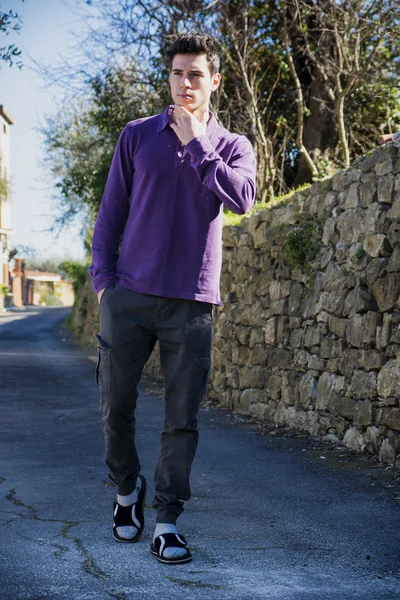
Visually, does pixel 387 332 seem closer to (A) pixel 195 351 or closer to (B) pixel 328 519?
(B) pixel 328 519

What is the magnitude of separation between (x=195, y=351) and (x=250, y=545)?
95 cm

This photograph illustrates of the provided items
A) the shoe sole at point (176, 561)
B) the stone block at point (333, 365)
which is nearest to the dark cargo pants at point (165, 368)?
Answer: the shoe sole at point (176, 561)

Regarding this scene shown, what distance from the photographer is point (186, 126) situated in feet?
10.8

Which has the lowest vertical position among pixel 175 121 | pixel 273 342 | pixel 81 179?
pixel 273 342

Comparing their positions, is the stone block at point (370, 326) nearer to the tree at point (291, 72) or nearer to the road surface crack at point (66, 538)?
the road surface crack at point (66, 538)

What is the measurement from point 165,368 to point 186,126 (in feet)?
3.39

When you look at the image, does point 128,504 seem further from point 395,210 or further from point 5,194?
point 5,194

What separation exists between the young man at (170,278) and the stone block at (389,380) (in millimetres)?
2446

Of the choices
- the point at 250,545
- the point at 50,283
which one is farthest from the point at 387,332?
the point at 50,283

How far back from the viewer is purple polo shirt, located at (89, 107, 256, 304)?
133 inches

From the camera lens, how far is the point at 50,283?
67.9m

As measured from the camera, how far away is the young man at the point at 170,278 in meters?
3.37

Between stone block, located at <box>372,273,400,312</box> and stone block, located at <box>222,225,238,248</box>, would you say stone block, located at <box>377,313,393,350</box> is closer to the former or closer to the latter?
stone block, located at <box>372,273,400,312</box>

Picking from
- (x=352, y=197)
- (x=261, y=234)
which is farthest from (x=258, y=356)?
(x=352, y=197)
